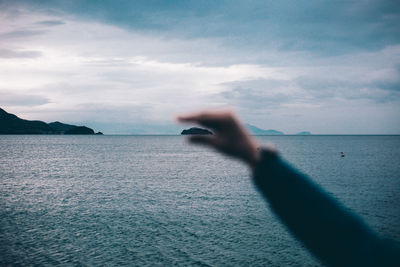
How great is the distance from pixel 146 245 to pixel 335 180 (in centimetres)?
4567

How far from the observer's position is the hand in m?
3.72

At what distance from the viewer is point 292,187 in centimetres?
451

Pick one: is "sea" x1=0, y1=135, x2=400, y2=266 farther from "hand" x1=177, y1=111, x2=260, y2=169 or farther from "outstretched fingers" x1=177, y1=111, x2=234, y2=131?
"outstretched fingers" x1=177, y1=111, x2=234, y2=131

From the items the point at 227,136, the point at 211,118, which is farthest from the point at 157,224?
the point at 211,118

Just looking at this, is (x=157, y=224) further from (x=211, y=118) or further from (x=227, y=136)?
(x=211, y=118)

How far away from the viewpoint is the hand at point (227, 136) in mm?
3725

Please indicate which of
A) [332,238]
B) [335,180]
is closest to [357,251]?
[332,238]

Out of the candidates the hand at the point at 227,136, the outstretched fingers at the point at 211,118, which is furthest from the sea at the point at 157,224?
the outstretched fingers at the point at 211,118

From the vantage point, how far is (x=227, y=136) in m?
4.21

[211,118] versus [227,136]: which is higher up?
[211,118]

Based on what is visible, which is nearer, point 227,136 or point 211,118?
point 211,118

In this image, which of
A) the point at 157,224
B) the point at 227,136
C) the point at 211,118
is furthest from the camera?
the point at 157,224

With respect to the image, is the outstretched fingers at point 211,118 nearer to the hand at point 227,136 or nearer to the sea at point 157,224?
the hand at point 227,136

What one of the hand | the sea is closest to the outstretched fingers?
the hand
